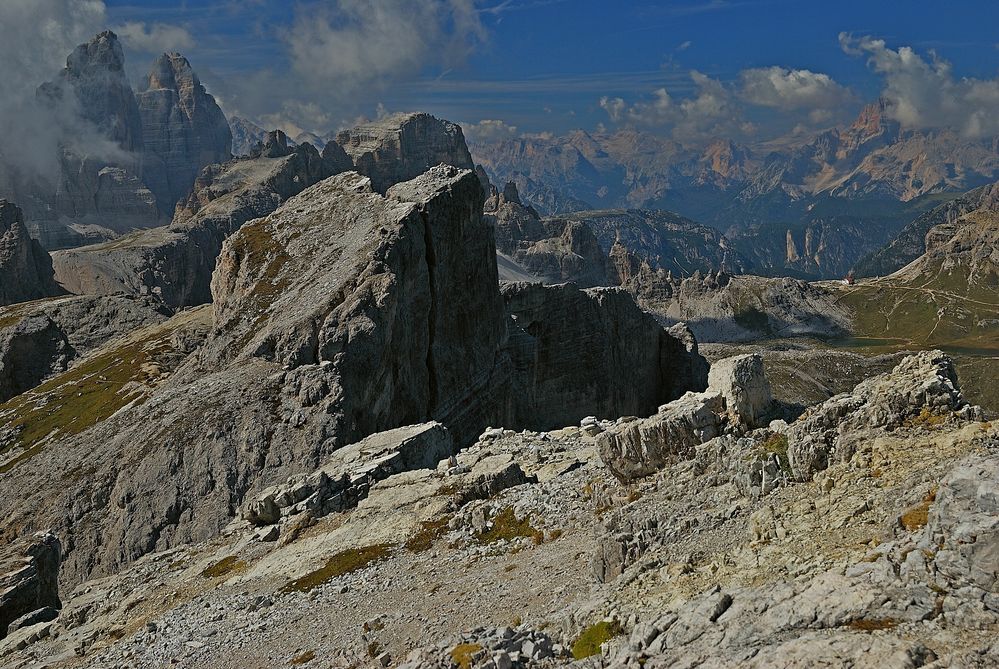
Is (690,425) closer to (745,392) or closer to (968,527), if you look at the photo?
(745,392)

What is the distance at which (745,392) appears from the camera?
111 feet

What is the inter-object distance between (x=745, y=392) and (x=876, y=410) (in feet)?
27.7

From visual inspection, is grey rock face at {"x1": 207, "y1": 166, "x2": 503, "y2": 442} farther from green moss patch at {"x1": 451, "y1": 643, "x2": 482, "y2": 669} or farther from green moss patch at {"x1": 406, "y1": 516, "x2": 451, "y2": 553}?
green moss patch at {"x1": 451, "y1": 643, "x2": 482, "y2": 669}

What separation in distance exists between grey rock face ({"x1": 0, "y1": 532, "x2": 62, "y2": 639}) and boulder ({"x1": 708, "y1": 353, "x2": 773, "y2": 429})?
39.1 meters

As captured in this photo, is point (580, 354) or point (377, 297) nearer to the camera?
point (377, 297)

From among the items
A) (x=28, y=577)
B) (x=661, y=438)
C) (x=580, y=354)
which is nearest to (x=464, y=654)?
(x=661, y=438)

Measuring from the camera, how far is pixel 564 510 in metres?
36.3

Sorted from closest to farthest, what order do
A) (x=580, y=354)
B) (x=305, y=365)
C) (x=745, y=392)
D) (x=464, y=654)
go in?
(x=464, y=654) < (x=745, y=392) < (x=305, y=365) < (x=580, y=354)

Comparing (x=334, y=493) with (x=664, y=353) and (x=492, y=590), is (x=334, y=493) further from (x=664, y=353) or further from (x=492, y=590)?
(x=664, y=353)

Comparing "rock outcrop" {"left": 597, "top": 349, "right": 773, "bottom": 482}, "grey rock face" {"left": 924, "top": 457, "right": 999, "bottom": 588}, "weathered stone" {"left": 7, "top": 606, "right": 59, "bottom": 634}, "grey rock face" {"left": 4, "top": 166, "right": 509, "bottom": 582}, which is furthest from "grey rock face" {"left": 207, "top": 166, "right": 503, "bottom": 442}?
"grey rock face" {"left": 924, "top": 457, "right": 999, "bottom": 588}

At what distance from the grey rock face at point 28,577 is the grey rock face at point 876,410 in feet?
137

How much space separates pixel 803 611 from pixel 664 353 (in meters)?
111

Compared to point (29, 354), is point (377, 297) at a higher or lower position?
lower

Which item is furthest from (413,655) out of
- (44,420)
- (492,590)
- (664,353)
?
(664,353)
